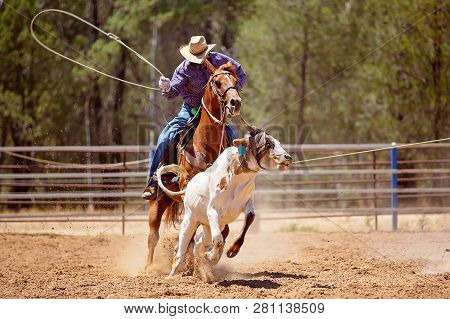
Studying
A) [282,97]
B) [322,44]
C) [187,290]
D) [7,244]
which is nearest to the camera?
[187,290]

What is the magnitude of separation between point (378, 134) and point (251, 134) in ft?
46.3

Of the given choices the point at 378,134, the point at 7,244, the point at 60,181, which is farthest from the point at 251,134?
the point at 378,134

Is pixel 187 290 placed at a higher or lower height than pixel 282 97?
lower

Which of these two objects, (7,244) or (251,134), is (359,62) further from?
(251,134)

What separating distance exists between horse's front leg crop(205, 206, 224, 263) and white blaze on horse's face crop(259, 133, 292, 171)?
59cm

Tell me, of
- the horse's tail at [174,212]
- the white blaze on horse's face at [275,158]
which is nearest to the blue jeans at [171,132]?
the horse's tail at [174,212]

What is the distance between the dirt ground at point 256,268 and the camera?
6469 mm

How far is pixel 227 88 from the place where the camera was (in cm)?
666

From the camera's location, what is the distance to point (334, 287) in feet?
21.6

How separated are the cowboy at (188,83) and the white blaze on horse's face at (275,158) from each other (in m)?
1.02

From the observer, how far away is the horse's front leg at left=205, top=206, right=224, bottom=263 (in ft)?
21.0

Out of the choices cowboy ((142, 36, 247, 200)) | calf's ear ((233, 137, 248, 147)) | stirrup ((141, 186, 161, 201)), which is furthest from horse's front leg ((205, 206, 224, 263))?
stirrup ((141, 186, 161, 201))

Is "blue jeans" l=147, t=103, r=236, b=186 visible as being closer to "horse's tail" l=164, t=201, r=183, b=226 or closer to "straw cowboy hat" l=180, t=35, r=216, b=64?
"horse's tail" l=164, t=201, r=183, b=226

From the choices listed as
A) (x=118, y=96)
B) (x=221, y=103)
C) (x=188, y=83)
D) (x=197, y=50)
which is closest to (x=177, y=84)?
(x=188, y=83)
